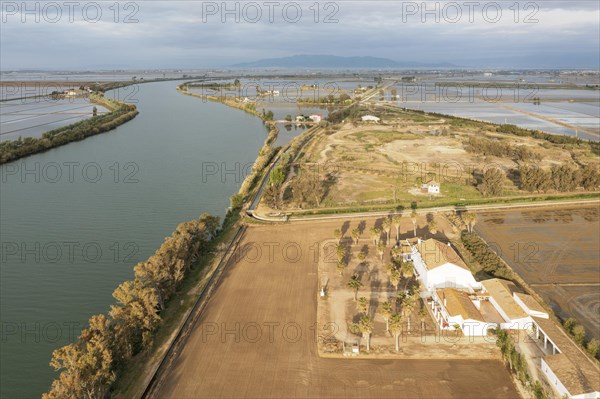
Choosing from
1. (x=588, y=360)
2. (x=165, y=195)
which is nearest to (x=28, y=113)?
(x=165, y=195)

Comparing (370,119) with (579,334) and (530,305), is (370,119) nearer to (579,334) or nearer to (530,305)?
(530,305)

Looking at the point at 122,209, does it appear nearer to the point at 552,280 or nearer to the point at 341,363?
the point at 341,363

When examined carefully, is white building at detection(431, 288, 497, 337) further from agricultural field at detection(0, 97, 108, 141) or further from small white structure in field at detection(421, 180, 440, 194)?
agricultural field at detection(0, 97, 108, 141)

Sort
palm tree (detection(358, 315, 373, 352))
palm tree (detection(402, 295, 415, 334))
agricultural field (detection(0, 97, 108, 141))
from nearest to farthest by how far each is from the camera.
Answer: palm tree (detection(358, 315, 373, 352)) → palm tree (detection(402, 295, 415, 334)) → agricultural field (detection(0, 97, 108, 141))

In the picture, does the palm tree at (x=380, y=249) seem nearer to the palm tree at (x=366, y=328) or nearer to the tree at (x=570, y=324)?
the palm tree at (x=366, y=328)

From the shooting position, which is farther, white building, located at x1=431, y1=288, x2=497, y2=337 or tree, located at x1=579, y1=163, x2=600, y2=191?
tree, located at x1=579, y1=163, x2=600, y2=191

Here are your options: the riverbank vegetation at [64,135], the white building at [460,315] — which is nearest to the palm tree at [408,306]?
the white building at [460,315]

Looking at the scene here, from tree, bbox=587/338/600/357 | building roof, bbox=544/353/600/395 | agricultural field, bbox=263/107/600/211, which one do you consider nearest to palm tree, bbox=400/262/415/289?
building roof, bbox=544/353/600/395
